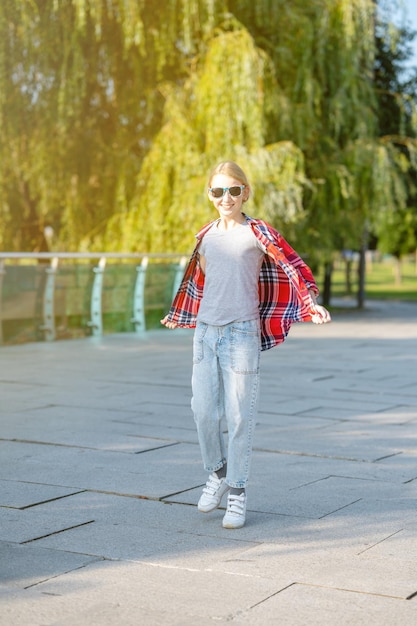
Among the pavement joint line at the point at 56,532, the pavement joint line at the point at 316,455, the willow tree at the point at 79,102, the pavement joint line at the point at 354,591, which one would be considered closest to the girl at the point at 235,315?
the pavement joint line at the point at 56,532

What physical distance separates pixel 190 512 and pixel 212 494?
14cm

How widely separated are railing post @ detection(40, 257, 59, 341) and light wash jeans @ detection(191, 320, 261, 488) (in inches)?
405

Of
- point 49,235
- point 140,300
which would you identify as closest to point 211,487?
point 140,300

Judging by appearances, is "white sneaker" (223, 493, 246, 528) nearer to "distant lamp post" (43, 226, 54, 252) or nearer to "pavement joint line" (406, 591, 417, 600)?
"pavement joint line" (406, 591, 417, 600)

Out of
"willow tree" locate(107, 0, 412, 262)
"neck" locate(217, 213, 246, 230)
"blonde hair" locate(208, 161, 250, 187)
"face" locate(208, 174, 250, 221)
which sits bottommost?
"neck" locate(217, 213, 246, 230)

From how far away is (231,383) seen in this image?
5.00 metres

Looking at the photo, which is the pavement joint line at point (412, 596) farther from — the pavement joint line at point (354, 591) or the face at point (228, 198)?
the face at point (228, 198)

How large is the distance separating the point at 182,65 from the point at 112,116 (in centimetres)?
156

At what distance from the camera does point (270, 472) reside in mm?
6129

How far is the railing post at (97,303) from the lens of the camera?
53.3ft

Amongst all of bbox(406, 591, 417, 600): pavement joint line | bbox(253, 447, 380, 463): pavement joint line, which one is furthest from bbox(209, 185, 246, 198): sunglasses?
bbox(253, 447, 380, 463): pavement joint line

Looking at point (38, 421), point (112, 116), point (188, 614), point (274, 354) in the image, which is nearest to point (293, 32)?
point (112, 116)

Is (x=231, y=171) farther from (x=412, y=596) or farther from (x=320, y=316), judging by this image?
(x=412, y=596)

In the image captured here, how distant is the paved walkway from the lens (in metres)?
3.72
